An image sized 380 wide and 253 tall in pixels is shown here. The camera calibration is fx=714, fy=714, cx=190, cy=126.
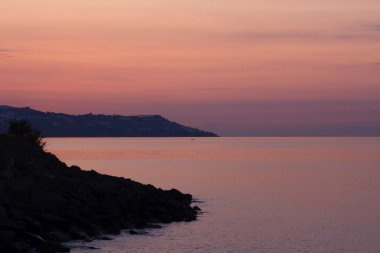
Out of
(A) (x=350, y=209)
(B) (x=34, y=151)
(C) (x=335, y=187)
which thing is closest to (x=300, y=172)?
(C) (x=335, y=187)

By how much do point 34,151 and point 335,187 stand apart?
1123 inches

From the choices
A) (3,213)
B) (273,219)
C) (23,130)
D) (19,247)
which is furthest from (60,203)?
(23,130)

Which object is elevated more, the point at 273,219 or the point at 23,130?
the point at 23,130

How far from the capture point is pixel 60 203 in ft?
107

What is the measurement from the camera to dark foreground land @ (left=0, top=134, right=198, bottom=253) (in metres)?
26.9

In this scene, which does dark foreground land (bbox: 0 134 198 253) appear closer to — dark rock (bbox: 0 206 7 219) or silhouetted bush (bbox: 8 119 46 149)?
dark rock (bbox: 0 206 7 219)

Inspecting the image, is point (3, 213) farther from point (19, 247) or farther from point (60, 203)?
point (60, 203)

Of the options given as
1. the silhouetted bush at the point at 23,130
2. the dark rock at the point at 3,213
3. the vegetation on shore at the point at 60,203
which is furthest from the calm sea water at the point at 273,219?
the silhouetted bush at the point at 23,130

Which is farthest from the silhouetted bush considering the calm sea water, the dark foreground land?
the calm sea water

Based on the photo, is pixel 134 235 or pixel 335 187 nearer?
pixel 134 235

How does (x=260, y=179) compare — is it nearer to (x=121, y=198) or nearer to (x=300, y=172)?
(x=300, y=172)

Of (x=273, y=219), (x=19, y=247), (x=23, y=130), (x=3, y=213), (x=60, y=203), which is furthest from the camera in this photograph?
(x=23, y=130)

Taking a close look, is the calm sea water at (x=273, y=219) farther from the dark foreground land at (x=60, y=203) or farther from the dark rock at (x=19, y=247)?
the dark rock at (x=19, y=247)

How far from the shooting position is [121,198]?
126ft
